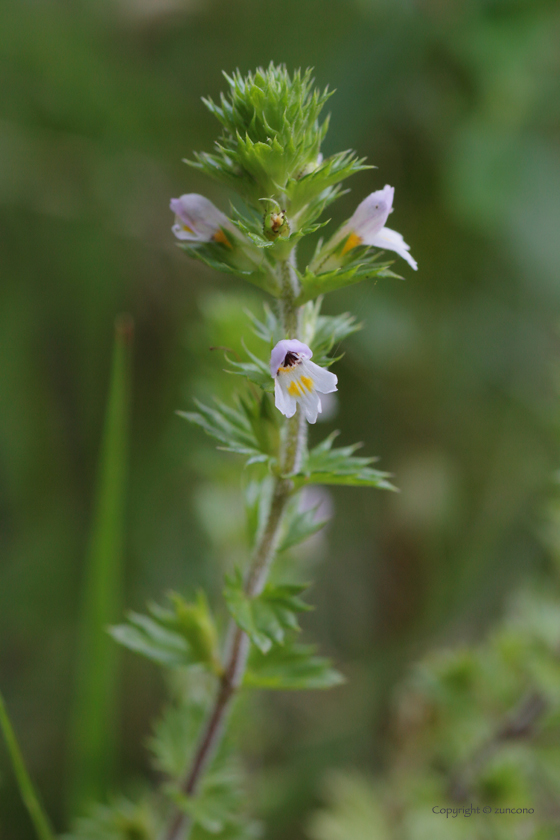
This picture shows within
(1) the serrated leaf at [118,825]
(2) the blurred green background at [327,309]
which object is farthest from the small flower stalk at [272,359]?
(2) the blurred green background at [327,309]

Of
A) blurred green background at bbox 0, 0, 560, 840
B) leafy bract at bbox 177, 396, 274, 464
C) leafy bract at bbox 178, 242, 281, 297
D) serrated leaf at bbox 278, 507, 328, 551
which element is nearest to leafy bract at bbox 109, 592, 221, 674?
serrated leaf at bbox 278, 507, 328, 551

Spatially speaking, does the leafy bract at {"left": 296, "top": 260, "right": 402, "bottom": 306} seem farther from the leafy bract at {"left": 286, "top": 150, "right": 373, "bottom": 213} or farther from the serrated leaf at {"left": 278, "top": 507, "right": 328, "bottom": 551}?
the serrated leaf at {"left": 278, "top": 507, "right": 328, "bottom": 551}

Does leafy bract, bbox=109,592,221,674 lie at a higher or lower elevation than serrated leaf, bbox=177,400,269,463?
lower

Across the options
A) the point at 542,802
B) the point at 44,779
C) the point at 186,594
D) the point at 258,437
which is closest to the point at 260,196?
the point at 258,437

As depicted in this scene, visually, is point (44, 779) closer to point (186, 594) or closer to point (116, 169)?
point (186, 594)

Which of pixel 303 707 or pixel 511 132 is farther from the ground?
pixel 511 132

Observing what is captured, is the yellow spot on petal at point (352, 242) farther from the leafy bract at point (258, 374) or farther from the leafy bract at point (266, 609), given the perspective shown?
the leafy bract at point (266, 609)
